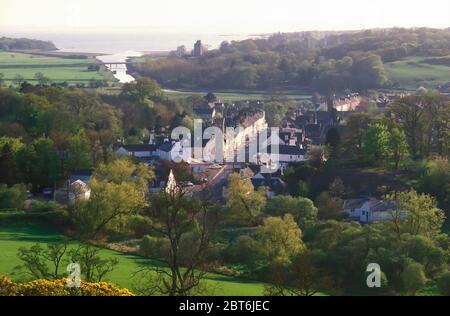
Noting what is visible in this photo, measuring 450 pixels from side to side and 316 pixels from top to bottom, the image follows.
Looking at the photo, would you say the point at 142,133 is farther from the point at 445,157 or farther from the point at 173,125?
the point at 445,157

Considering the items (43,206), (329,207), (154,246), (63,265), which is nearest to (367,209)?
(329,207)

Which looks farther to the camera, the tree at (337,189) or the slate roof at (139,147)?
the slate roof at (139,147)

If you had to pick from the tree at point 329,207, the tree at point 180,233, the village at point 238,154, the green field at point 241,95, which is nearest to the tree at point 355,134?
the village at point 238,154

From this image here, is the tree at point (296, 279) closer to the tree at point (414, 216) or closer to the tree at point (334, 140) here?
the tree at point (414, 216)

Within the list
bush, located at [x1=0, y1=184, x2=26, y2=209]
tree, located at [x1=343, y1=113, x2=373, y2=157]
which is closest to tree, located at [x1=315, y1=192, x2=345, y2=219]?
tree, located at [x1=343, y1=113, x2=373, y2=157]

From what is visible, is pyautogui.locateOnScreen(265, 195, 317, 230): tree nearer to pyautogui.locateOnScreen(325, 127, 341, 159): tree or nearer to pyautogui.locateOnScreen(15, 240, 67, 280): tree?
pyautogui.locateOnScreen(325, 127, 341, 159): tree
